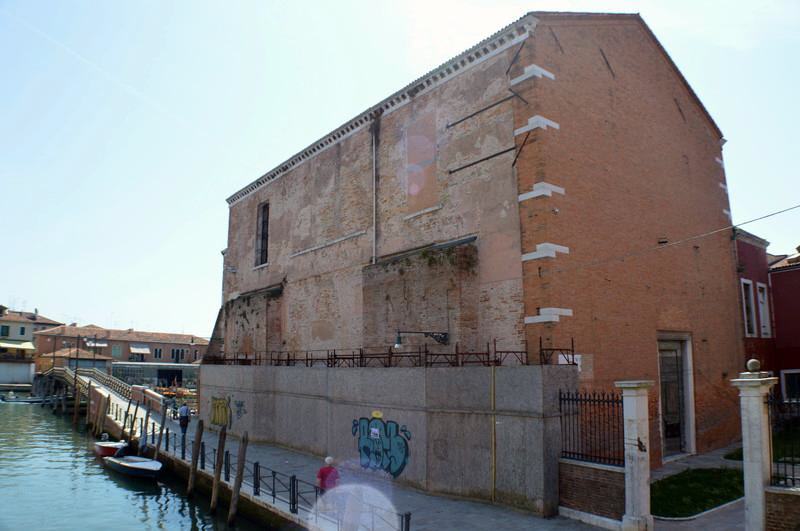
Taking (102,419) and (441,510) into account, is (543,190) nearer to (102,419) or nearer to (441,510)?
(441,510)

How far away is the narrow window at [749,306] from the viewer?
24297mm

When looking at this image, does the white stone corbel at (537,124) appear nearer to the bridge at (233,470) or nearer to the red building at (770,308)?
the bridge at (233,470)

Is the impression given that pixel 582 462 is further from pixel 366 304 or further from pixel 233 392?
pixel 233 392

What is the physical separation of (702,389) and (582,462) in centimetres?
995

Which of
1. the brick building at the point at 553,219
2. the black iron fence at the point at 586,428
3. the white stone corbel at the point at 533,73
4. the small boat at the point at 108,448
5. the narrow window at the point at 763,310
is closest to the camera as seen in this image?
the black iron fence at the point at 586,428

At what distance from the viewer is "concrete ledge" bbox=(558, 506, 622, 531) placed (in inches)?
472

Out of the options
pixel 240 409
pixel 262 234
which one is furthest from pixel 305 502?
pixel 262 234

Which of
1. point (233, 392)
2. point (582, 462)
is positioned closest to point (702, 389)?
point (582, 462)

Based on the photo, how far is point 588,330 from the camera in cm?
1658

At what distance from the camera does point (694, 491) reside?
14703 mm

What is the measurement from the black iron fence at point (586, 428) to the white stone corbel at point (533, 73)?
929 cm

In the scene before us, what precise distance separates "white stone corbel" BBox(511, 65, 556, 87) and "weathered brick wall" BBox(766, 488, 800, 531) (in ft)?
39.9

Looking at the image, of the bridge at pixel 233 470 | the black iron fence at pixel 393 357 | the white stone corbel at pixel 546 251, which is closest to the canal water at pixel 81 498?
the bridge at pixel 233 470

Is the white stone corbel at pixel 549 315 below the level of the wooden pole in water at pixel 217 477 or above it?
above
